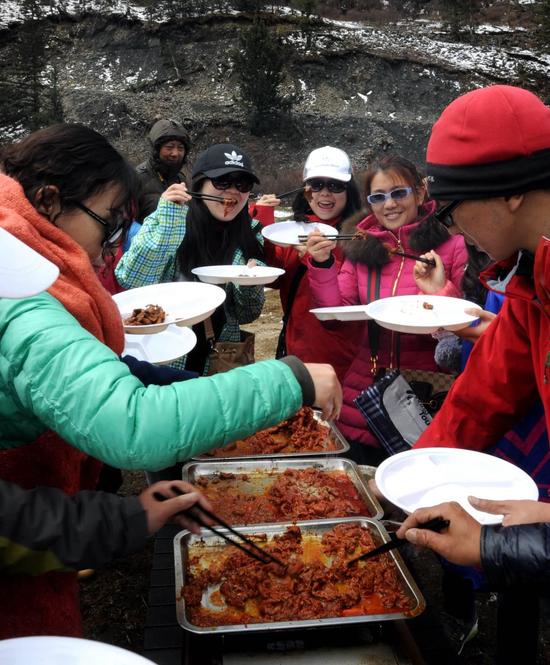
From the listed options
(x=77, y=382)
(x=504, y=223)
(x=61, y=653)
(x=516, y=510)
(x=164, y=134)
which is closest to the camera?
(x=61, y=653)

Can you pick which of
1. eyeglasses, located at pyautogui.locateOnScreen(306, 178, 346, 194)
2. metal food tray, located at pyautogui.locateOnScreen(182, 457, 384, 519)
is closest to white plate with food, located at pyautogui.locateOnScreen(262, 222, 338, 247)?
eyeglasses, located at pyautogui.locateOnScreen(306, 178, 346, 194)

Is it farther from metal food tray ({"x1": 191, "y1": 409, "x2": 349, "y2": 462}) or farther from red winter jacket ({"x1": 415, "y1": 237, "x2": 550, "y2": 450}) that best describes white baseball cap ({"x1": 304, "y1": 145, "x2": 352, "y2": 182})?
red winter jacket ({"x1": 415, "y1": 237, "x2": 550, "y2": 450})

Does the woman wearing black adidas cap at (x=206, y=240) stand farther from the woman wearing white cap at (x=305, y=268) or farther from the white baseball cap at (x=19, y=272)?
the white baseball cap at (x=19, y=272)

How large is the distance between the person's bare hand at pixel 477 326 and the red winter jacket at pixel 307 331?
0.81 m

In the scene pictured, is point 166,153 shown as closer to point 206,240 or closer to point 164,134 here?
point 164,134

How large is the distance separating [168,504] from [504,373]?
120 centimetres

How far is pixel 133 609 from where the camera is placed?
2922 millimetres

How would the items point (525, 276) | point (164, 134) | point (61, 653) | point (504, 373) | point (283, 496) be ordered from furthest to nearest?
point (164, 134) → point (283, 496) → point (504, 373) → point (525, 276) → point (61, 653)

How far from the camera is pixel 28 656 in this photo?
0.97 meters

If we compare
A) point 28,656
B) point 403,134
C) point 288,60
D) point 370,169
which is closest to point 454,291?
point 370,169

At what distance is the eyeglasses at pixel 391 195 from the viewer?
3191 mm

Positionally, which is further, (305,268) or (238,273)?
(305,268)

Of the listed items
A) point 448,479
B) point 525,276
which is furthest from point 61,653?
point 525,276

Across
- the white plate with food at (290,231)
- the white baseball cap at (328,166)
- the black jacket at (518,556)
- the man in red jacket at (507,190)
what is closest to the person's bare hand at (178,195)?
the white plate with food at (290,231)
